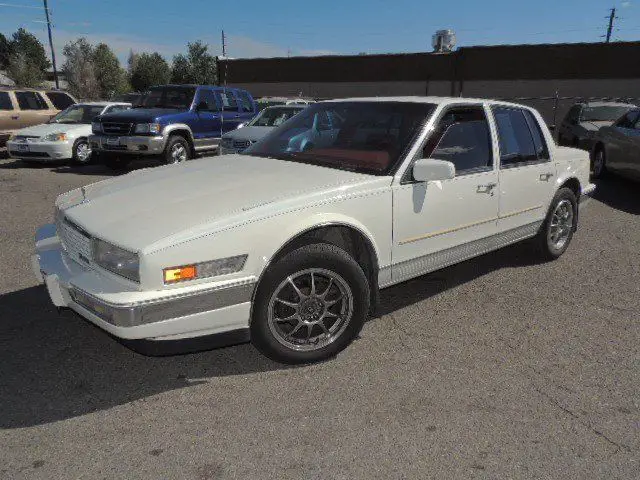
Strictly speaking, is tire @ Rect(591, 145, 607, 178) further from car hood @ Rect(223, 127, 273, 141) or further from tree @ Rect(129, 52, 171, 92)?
tree @ Rect(129, 52, 171, 92)

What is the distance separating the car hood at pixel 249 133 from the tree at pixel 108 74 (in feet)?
181

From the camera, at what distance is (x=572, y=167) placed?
5.28 metres

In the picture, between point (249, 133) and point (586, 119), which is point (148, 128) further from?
point (586, 119)

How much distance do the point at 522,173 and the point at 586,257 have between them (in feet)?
5.46

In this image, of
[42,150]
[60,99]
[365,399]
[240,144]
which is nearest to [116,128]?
[42,150]

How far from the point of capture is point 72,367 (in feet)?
10.4

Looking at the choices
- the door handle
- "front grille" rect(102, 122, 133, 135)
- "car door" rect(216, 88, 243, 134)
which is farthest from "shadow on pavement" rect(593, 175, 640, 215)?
"front grille" rect(102, 122, 133, 135)

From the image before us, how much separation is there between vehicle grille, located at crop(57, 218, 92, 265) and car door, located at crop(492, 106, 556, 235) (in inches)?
123

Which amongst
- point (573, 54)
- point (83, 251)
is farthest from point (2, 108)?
point (573, 54)

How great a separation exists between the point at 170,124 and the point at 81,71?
171 ft

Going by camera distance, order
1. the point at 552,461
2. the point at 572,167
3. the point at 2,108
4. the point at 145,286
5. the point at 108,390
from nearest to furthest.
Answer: the point at 552,461, the point at 145,286, the point at 108,390, the point at 572,167, the point at 2,108

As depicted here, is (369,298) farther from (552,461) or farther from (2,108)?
(2,108)

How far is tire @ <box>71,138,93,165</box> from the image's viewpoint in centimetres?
1222

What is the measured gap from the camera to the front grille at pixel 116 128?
35.9ft
